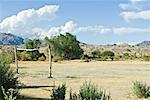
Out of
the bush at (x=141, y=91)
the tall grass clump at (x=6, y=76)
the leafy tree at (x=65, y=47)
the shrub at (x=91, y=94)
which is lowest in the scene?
the bush at (x=141, y=91)

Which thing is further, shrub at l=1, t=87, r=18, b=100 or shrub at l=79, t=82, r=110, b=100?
shrub at l=79, t=82, r=110, b=100

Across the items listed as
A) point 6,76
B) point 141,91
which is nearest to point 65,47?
point 141,91

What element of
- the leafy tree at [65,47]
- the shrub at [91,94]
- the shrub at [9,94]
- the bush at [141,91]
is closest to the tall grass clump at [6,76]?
the shrub at [9,94]

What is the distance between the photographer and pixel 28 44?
6762 centimetres

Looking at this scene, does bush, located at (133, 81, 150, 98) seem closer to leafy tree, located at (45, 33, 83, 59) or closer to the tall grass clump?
the tall grass clump

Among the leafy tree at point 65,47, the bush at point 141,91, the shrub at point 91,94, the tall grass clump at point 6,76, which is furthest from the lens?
the leafy tree at point 65,47

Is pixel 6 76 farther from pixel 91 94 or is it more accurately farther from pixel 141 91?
pixel 141 91

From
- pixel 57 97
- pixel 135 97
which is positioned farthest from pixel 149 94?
pixel 57 97

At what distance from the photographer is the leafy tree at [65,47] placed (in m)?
67.8

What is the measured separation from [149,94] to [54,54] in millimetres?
48885

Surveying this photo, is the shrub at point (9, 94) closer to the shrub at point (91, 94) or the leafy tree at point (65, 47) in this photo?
Result: the shrub at point (91, 94)

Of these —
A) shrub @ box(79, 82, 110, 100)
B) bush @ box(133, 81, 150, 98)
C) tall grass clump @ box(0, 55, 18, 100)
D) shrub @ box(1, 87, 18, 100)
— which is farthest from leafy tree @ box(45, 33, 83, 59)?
shrub @ box(79, 82, 110, 100)

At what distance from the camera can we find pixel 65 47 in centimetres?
6919

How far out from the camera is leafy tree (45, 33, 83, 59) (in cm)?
6775
